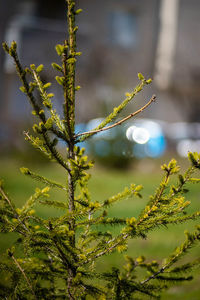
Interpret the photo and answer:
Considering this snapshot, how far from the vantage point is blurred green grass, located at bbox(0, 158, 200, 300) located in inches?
194

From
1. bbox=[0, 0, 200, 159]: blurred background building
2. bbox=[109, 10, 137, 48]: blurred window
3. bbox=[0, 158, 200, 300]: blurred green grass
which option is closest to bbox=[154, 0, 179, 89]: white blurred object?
bbox=[0, 0, 200, 159]: blurred background building

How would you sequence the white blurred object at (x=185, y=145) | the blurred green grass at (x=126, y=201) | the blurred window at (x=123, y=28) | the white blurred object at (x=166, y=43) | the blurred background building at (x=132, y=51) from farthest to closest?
the blurred window at (x=123, y=28), the white blurred object at (x=166, y=43), the blurred background building at (x=132, y=51), the white blurred object at (x=185, y=145), the blurred green grass at (x=126, y=201)

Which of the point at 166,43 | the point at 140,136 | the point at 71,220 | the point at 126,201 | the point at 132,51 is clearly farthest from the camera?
Result: the point at 132,51

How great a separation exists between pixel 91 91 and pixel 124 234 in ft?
73.6

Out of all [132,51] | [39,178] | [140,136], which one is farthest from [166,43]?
[39,178]

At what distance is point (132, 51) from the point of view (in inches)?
1036

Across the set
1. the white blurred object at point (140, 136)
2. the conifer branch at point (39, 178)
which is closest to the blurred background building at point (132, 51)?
the white blurred object at point (140, 136)

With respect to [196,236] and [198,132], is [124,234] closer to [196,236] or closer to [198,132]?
[196,236]

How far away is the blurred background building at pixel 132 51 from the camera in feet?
80.0

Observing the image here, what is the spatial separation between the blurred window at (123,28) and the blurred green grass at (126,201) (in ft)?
43.6

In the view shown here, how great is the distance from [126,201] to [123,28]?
64.7 feet

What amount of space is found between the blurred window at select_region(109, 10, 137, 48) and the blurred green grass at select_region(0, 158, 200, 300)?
43.6 ft

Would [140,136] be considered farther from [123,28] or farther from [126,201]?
[123,28]

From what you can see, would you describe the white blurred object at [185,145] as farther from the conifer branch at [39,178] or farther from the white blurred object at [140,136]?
the conifer branch at [39,178]
